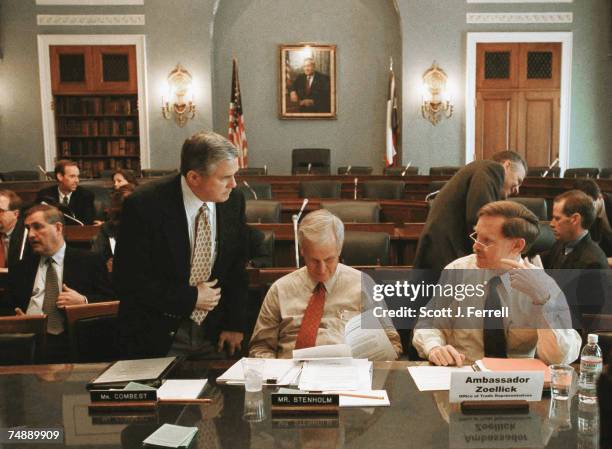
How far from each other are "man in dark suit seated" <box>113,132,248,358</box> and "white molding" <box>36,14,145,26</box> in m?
9.15

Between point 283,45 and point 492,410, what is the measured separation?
1012 centimetres

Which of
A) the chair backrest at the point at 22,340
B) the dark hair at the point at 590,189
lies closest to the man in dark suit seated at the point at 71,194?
the chair backrest at the point at 22,340

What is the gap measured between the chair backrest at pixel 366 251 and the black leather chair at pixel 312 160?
21.4 feet

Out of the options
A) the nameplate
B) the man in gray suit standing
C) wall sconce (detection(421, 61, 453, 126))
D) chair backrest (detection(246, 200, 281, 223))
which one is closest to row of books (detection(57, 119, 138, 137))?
wall sconce (detection(421, 61, 453, 126))

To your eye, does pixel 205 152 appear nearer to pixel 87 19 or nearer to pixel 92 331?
pixel 92 331

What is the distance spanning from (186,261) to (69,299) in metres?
0.98

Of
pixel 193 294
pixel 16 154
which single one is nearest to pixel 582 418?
pixel 193 294

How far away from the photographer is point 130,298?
2258 mm

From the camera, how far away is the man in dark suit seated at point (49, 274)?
3059mm

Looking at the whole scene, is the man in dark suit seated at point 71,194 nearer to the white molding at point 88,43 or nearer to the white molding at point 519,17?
the white molding at point 88,43

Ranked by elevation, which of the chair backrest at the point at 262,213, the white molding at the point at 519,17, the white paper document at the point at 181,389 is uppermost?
the white molding at the point at 519,17

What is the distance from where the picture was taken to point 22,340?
2.14 m

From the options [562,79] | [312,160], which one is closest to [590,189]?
[312,160]

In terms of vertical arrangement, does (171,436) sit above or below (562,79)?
below
